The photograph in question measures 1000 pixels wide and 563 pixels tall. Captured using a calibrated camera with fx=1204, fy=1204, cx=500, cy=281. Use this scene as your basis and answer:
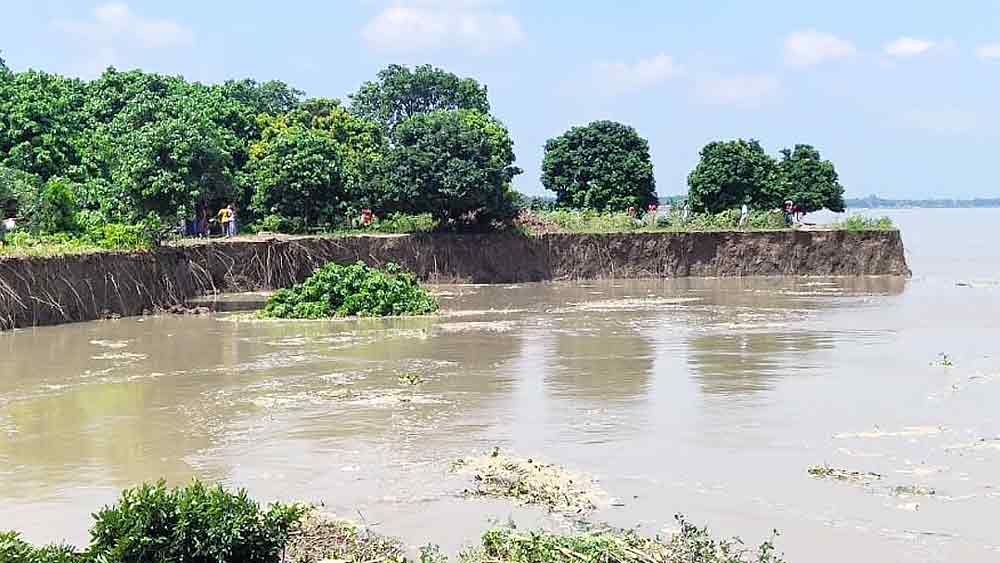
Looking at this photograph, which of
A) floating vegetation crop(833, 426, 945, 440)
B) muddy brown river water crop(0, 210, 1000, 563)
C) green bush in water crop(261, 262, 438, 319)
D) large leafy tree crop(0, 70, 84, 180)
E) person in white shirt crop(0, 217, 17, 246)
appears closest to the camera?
muddy brown river water crop(0, 210, 1000, 563)

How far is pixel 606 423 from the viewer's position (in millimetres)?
11828

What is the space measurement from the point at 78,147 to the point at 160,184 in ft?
27.2

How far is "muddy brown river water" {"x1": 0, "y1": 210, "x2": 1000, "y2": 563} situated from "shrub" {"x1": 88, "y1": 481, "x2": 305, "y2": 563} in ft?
5.03

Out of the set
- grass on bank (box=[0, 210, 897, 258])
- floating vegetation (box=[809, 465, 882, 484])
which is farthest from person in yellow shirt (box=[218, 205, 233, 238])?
floating vegetation (box=[809, 465, 882, 484])

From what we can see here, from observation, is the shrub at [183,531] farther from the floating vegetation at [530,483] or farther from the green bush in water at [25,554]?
the floating vegetation at [530,483]

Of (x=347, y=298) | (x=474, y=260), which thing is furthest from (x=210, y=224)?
(x=347, y=298)

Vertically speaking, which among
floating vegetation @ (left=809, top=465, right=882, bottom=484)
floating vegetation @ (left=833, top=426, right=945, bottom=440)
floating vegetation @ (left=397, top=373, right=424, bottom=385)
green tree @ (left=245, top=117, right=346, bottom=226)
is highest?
green tree @ (left=245, top=117, right=346, bottom=226)

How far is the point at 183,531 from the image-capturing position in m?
6.59

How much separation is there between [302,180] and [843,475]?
22.1 metres

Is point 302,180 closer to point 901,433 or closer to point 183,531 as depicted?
point 901,433

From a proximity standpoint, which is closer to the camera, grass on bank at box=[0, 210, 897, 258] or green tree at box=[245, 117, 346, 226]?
green tree at box=[245, 117, 346, 226]

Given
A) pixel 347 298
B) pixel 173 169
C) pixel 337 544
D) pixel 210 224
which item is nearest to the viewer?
pixel 337 544

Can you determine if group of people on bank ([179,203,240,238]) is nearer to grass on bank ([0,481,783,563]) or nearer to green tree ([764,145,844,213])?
green tree ([764,145,844,213])

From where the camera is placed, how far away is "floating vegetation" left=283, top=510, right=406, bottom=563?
736 cm
